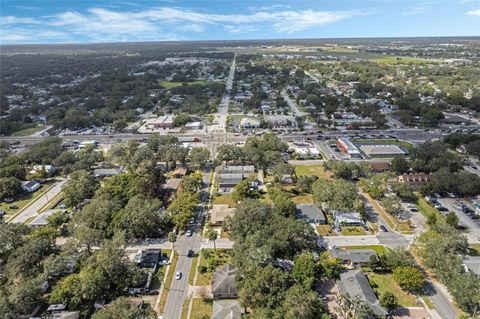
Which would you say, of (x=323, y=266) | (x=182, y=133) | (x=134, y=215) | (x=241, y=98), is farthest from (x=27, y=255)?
(x=241, y=98)

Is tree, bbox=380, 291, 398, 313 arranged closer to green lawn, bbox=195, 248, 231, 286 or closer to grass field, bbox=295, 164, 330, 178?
green lawn, bbox=195, 248, 231, 286

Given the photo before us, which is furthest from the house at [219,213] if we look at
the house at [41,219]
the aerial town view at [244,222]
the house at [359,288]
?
the house at [41,219]

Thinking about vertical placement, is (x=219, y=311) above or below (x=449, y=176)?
below

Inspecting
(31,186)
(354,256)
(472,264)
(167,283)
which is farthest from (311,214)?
(31,186)

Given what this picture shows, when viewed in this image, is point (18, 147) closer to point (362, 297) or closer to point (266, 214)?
point (266, 214)

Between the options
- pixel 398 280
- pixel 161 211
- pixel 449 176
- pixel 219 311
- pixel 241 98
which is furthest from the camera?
pixel 241 98

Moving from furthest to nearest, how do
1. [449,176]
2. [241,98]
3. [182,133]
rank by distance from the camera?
[241,98] → [182,133] → [449,176]

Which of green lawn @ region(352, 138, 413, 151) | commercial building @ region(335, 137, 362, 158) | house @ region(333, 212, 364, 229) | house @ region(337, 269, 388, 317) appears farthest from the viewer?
green lawn @ region(352, 138, 413, 151)

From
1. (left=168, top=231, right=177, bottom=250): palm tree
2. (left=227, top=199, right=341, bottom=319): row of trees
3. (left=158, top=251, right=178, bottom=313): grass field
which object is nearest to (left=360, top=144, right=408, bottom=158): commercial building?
(left=227, top=199, right=341, bottom=319): row of trees
